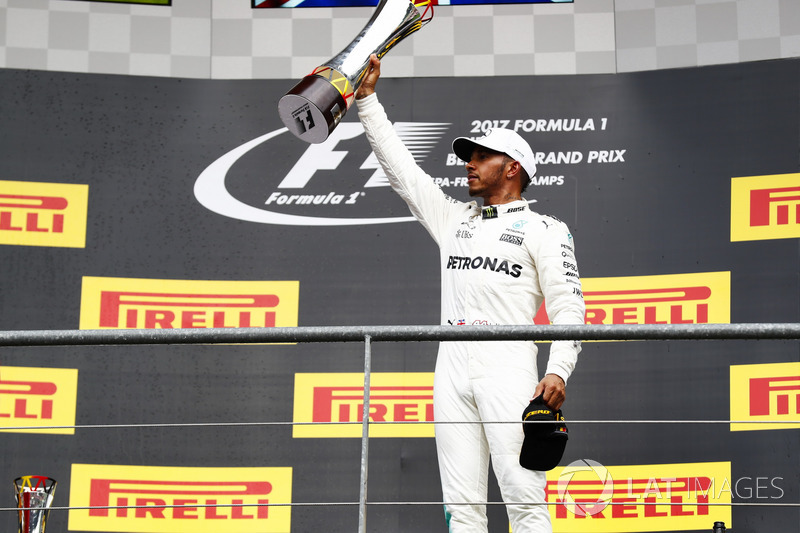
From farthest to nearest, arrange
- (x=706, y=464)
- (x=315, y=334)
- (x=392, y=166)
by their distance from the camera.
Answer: (x=706, y=464) → (x=392, y=166) → (x=315, y=334)

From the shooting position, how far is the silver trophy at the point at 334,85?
2.32m

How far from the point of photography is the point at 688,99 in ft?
11.6

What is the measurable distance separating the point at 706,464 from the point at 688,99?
125 centimetres

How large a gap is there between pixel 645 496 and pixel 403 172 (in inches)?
59.4

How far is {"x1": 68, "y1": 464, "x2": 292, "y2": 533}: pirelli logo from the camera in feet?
11.0

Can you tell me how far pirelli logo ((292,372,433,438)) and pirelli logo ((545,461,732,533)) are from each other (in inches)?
20.1

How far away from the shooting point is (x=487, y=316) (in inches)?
91.0

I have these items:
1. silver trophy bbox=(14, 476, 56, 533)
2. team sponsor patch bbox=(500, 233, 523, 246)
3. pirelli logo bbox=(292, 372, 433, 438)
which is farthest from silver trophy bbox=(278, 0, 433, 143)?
pirelli logo bbox=(292, 372, 433, 438)

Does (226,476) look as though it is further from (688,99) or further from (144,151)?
(688,99)

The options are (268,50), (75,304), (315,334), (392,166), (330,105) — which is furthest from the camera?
(268,50)

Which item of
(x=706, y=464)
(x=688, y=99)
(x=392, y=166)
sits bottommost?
(x=706, y=464)

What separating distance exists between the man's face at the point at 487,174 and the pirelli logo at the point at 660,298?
3.37ft

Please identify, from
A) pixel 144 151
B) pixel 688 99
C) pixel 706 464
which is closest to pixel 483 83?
pixel 688 99

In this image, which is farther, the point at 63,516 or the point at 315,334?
the point at 63,516
